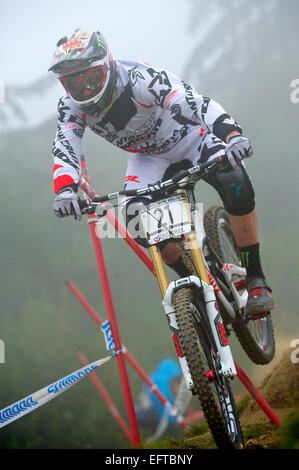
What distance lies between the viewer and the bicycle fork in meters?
2.34

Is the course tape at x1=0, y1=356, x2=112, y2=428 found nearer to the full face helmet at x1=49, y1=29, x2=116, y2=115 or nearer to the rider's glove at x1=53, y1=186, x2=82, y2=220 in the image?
the rider's glove at x1=53, y1=186, x2=82, y2=220

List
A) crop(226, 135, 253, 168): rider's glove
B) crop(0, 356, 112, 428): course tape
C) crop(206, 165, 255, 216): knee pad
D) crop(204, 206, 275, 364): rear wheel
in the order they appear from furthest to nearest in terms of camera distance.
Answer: crop(204, 206, 275, 364): rear wheel
crop(206, 165, 255, 216): knee pad
crop(0, 356, 112, 428): course tape
crop(226, 135, 253, 168): rider's glove

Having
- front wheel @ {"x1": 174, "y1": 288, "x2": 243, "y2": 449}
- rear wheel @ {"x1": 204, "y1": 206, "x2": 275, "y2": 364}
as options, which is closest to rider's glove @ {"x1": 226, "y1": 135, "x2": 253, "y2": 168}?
front wheel @ {"x1": 174, "y1": 288, "x2": 243, "y2": 449}

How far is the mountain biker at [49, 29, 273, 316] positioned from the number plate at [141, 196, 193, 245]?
10.4 inches

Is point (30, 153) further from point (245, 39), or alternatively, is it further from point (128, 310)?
point (245, 39)

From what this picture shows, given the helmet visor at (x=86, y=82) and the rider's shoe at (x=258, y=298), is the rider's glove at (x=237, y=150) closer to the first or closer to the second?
the helmet visor at (x=86, y=82)

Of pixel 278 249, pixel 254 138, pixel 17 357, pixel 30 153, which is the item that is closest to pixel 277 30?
pixel 254 138

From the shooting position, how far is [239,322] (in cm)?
330

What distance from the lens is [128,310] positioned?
9.07 m

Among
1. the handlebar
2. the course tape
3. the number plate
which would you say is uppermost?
the handlebar

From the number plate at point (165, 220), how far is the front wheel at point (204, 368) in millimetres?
315

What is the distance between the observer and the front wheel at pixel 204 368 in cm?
217

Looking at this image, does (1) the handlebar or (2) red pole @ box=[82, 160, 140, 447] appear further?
(2) red pole @ box=[82, 160, 140, 447]

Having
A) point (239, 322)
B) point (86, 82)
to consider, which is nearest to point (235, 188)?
point (239, 322)
